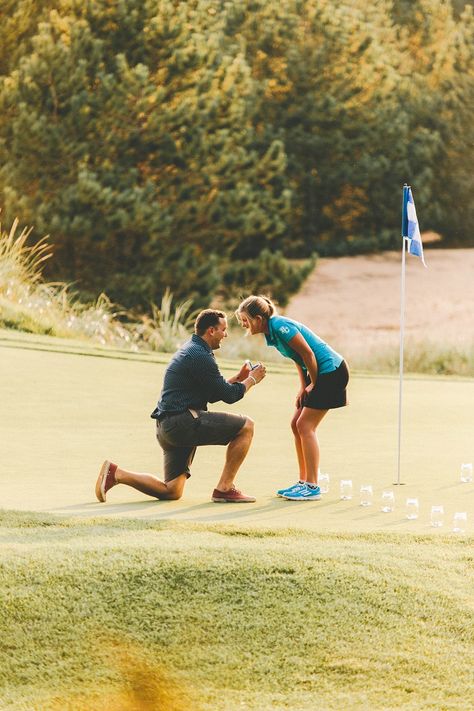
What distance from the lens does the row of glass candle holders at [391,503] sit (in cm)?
735

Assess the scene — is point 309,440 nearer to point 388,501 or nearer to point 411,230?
point 388,501

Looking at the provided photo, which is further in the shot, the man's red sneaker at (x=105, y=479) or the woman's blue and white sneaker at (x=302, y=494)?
the woman's blue and white sneaker at (x=302, y=494)

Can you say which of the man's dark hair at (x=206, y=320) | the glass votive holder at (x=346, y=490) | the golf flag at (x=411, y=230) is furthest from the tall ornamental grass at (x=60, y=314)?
the glass votive holder at (x=346, y=490)

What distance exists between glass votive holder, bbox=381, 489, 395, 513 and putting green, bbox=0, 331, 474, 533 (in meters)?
0.06

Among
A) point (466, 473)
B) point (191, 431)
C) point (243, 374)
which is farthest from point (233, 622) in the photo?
point (466, 473)

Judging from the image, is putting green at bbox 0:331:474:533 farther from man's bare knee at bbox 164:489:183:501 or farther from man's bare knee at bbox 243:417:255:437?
man's bare knee at bbox 243:417:255:437

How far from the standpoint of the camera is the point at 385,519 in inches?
299

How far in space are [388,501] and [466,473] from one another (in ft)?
3.38

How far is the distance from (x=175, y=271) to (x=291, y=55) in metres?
12.1

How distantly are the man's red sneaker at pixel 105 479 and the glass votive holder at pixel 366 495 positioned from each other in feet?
5.13

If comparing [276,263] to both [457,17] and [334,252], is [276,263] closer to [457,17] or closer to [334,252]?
[334,252]

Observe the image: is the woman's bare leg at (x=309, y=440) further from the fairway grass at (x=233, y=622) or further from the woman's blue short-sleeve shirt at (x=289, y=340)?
the fairway grass at (x=233, y=622)

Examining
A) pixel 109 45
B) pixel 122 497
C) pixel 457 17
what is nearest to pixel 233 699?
pixel 122 497

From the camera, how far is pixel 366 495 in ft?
26.3
